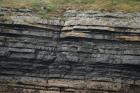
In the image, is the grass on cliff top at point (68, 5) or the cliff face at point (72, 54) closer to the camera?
the cliff face at point (72, 54)

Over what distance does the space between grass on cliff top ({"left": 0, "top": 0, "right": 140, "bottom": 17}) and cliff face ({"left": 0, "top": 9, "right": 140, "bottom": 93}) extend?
77cm

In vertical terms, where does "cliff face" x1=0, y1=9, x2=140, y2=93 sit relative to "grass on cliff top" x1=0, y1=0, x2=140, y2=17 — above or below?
below

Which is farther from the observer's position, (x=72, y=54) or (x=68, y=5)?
(x=68, y=5)

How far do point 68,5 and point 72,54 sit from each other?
313cm

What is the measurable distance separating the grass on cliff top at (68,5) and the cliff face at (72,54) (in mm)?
767

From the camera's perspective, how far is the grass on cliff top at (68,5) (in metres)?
18.8

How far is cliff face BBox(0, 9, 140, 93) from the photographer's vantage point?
17.4 metres

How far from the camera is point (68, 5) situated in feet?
63.7

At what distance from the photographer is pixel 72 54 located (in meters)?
17.6

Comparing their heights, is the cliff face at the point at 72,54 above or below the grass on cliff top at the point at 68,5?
below

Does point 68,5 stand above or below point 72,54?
above

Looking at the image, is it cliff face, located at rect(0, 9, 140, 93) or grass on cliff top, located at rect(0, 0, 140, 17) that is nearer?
cliff face, located at rect(0, 9, 140, 93)

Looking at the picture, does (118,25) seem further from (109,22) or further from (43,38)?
(43,38)

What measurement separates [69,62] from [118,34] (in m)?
2.73
